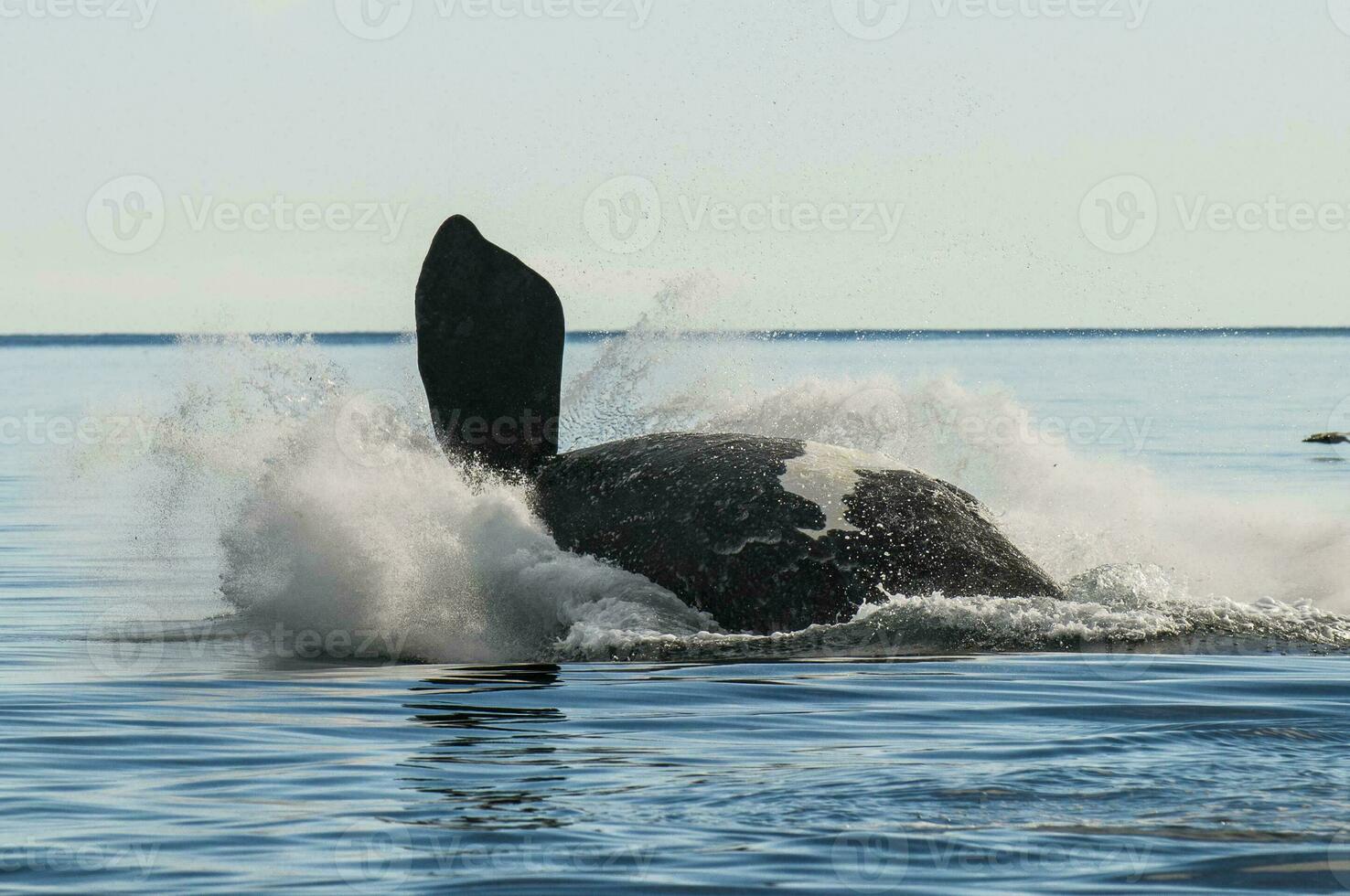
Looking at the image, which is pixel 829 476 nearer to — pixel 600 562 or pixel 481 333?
pixel 600 562

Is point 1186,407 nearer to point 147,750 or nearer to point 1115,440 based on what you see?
point 1115,440

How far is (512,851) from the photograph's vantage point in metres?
6.70

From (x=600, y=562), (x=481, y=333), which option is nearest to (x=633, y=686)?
(x=600, y=562)

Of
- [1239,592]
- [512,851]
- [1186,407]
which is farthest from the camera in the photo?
[1186,407]

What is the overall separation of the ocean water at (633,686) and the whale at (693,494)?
0.74ft

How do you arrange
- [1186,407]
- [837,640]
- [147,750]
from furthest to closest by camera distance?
[1186,407]
[837,640]
[147,750]

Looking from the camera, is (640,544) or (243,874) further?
(640,544)

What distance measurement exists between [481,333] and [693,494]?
7.01ft

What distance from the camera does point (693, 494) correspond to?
12281 millimetres

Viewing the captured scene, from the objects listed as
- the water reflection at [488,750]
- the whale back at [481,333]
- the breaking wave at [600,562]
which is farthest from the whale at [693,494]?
the water reflection at [488,750]

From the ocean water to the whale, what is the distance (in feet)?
0.74

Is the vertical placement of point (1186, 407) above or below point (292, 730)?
above

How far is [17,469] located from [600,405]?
2329 cm

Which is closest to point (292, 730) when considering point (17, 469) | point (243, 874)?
point (243, 874)
